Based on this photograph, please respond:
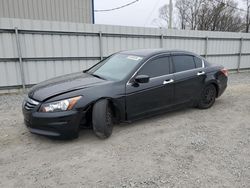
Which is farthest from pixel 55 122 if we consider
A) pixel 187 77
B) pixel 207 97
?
pixel 207 97

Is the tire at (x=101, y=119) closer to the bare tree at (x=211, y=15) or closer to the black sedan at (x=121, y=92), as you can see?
the black sedan at (x=121, y=92)

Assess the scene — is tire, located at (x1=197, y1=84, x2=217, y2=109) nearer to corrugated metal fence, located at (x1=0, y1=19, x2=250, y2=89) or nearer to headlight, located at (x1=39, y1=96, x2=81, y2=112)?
headlight, located at (x1=39, y1=96, x2=81, y2=112)

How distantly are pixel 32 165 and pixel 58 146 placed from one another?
0.56 metres

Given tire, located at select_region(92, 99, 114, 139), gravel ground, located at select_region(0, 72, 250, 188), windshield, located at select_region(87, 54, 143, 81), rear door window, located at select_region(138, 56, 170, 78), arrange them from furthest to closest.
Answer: rear door window, located at select_region(138, 56, 170, 78) < windshield, located at select_region(87, 54, 143, 81) < tire, located at select_region(92, 99, 114, 139) < gravel ground, located at select_region(0, 72, 250, 188)

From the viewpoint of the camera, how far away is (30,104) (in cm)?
348

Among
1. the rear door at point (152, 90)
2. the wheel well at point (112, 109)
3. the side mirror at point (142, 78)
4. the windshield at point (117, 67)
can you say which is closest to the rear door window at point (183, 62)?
the rear door at point (152, 90)

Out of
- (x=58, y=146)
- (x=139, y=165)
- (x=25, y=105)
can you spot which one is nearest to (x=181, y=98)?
(x=139, y=165)

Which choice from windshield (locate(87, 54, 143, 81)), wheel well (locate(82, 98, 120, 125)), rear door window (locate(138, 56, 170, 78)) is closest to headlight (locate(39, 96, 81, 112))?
wheel well (locate(82, 98, 120, 125))

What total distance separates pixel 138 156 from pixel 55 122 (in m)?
1.35

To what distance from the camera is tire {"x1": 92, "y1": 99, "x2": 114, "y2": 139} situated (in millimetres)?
3451

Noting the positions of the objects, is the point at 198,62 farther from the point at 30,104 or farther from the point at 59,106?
the point at 30,104

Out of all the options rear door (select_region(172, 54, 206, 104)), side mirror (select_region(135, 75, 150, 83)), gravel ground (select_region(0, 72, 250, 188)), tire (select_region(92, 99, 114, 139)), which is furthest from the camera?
rear door (select_region(172, 54, 206, 104))

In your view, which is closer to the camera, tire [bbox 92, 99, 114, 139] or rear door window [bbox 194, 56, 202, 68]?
tire [bbox 92, 99, 114, 139]

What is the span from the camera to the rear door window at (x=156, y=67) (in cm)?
422
